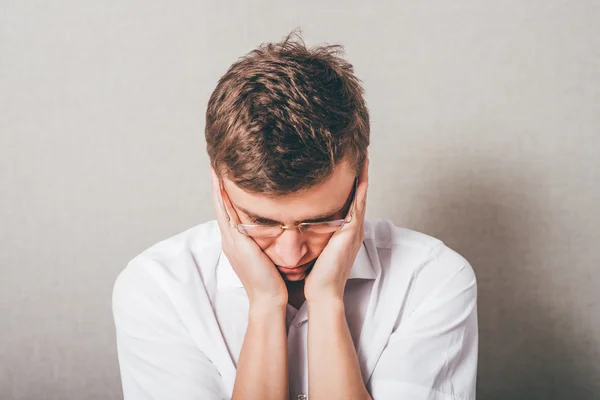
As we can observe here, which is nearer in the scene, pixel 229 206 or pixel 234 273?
Answer: pixel 229 206

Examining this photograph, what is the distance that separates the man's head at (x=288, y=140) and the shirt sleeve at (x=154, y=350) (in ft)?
1.13

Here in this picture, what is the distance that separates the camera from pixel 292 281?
5.21 feet

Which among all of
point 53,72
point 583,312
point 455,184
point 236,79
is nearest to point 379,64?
point 455,184

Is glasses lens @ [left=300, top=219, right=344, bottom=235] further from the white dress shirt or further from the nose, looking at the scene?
the white dress shirt

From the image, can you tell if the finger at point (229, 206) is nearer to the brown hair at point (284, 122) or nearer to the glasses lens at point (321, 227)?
the brown hair at point (284, 122)

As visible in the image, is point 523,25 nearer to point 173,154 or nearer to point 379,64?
point 379,64

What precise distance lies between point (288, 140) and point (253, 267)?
36 centimetres

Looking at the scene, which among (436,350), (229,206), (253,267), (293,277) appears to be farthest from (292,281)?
(436,350)

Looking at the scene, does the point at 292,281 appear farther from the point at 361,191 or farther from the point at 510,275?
Answer: the point at 510,275

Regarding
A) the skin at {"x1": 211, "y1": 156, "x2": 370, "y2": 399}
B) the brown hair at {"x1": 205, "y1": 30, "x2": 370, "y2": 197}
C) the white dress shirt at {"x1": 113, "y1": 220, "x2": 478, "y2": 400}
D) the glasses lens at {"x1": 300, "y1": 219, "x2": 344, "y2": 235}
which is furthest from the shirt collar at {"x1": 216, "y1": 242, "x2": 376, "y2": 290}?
the brown hair at {"x1": 205, "y1": 30, "x2": 370, "y2": 197}

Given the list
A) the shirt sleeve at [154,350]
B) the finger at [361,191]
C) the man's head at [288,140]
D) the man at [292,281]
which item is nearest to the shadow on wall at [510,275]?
the man at [292,281]

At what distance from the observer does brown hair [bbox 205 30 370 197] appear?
1246 mm

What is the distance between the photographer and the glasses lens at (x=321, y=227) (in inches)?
53.7

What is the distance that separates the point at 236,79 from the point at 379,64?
91 cm
